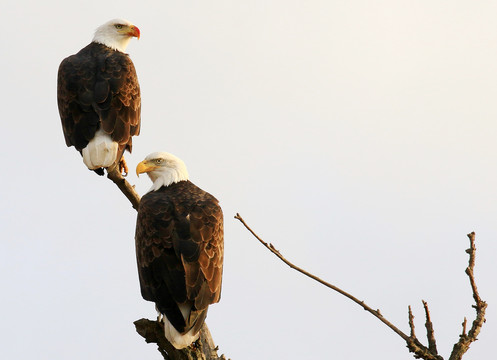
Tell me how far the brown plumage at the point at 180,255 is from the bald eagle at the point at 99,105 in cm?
96

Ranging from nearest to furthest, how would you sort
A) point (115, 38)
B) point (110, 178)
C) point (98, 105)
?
point (110, 178) < point (98, 105) < point (115, 38)

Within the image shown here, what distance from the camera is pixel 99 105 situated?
8.19 m

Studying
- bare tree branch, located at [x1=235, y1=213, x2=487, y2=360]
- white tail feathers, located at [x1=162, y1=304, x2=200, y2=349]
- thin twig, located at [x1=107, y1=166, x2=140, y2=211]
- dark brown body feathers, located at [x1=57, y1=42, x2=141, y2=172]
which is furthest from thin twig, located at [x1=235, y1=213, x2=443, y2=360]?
dark brown body feathers, located at [x1=57, y1=42, x2=141, y2=172]

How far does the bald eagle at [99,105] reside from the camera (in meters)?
7.88

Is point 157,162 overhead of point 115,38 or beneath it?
beneath

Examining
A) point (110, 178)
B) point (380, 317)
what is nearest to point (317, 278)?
point (380, 317)

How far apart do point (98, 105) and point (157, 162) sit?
0.80 m

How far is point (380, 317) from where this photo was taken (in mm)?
4238

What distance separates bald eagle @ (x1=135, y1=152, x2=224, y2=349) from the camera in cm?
636

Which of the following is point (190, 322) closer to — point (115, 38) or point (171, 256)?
point (171, 256)

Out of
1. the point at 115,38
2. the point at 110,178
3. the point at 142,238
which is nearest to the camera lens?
the point at 142,238

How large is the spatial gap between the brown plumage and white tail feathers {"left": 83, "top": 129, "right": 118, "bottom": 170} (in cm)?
A: 70

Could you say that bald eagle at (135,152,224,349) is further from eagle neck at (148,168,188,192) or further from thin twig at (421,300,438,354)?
thin twig at (421,300,438,354)

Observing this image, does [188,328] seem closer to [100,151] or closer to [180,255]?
[180,255]
